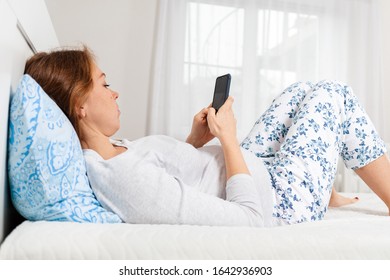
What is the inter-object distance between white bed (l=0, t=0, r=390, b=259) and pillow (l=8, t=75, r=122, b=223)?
24 millimetres

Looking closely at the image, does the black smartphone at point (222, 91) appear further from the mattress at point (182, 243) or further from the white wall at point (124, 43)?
the white wall at point (124, 43)

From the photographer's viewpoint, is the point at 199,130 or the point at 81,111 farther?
the point at 199,130

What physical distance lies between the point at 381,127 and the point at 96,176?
104 inches

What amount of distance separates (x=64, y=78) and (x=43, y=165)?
273 mm

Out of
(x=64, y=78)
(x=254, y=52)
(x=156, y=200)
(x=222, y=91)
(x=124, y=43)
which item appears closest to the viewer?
(x=156, y=200)

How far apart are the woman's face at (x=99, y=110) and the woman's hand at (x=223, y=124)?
9.2 inches

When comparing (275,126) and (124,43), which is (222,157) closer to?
(275,126)

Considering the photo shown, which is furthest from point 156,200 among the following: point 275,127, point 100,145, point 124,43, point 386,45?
point 386,45

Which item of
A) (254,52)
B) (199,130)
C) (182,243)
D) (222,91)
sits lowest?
(182,243)

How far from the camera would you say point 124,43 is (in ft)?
9.25

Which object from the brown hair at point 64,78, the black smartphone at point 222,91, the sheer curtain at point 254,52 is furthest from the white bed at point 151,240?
the sheer curtain at point 254,52

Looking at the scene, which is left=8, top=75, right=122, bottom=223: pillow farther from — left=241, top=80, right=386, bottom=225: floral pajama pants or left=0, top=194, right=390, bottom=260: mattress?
left=241, top=80, right=386, bottom=225: floral pajama pants

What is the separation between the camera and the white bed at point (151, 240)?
0.71 m

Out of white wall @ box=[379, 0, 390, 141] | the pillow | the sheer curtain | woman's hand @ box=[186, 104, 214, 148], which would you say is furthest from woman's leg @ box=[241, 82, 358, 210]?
white wall @ box=[379, 0, 390, 141]
